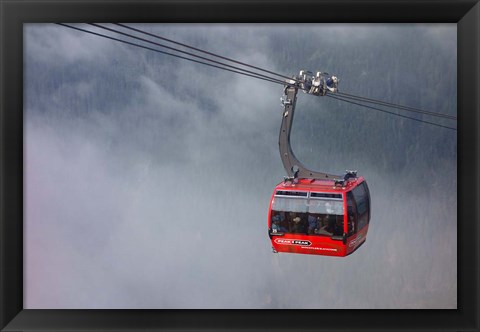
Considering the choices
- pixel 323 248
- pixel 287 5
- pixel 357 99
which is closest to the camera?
pixel 287 5

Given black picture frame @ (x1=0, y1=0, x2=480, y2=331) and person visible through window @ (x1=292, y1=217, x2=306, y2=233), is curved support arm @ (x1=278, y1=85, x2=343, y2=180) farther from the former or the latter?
black picture frame @ (x1=0, y1=0, x2=480, y2=331)

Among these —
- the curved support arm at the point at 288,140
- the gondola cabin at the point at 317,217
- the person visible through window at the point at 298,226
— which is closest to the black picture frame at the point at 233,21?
the gondola cabin at the point at 317,217

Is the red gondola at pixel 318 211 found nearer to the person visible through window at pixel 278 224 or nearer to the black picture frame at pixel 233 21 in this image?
the person visible through window at pixel 278 224

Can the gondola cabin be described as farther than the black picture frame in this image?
Yes

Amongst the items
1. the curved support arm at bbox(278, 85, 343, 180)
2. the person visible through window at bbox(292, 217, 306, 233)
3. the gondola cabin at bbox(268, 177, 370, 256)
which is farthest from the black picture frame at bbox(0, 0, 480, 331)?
the curved support arm at bbox(278, 85, 343, 180)

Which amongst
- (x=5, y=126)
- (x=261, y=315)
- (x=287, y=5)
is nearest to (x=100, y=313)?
(x=261, y=315)

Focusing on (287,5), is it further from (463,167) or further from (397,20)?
(463,167)

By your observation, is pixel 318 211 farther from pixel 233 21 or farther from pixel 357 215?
pixel 233 21
